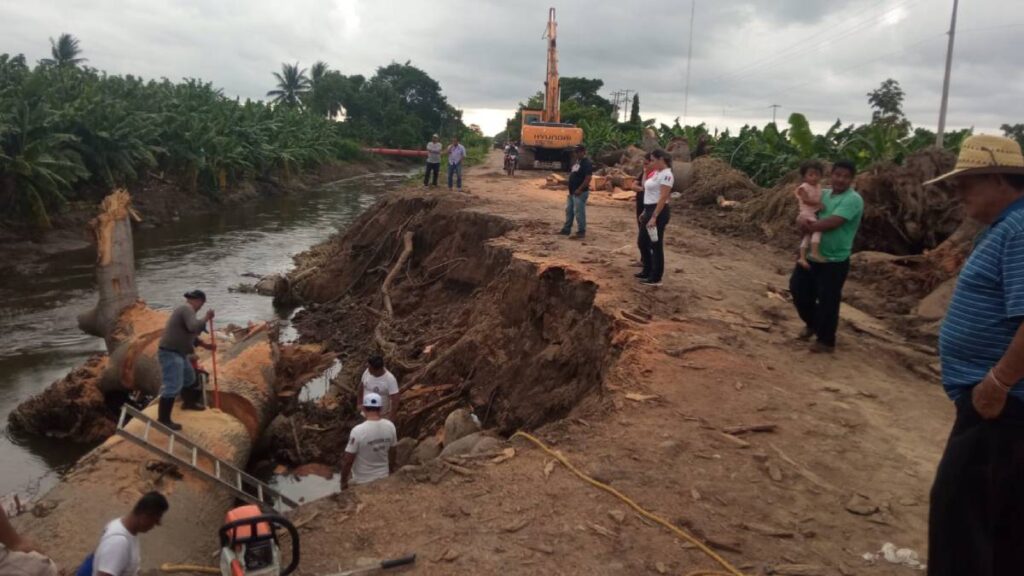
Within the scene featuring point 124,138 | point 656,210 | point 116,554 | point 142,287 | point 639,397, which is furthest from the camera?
point 124,138

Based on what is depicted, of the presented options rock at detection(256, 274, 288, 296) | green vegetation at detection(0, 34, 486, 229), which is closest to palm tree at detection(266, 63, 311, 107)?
green vegetation at detection(0, 34, 486, 229)

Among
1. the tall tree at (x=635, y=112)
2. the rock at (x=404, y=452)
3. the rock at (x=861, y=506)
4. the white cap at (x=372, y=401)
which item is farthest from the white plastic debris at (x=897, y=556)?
the tall tree at (x=635, y=112)

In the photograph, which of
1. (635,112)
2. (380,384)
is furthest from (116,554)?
(635,112)

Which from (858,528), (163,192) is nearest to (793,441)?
(858,528)

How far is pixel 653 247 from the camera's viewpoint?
899cm

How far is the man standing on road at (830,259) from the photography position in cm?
648

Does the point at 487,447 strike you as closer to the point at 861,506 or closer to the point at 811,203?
the point at 861,506

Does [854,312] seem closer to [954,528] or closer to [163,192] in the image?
[954,528]

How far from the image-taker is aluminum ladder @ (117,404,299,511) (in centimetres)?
594

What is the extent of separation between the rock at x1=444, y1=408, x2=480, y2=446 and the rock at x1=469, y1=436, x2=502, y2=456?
55.7 inches

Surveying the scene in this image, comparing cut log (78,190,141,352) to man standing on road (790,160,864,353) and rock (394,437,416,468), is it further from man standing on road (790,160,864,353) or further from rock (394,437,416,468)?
man standing on road (790,160,864,353)

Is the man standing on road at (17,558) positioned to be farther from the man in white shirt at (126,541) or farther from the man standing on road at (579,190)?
the man standing on road at (579,190)

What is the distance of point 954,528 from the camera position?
9.37 feet

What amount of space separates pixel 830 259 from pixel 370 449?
4.61 m
